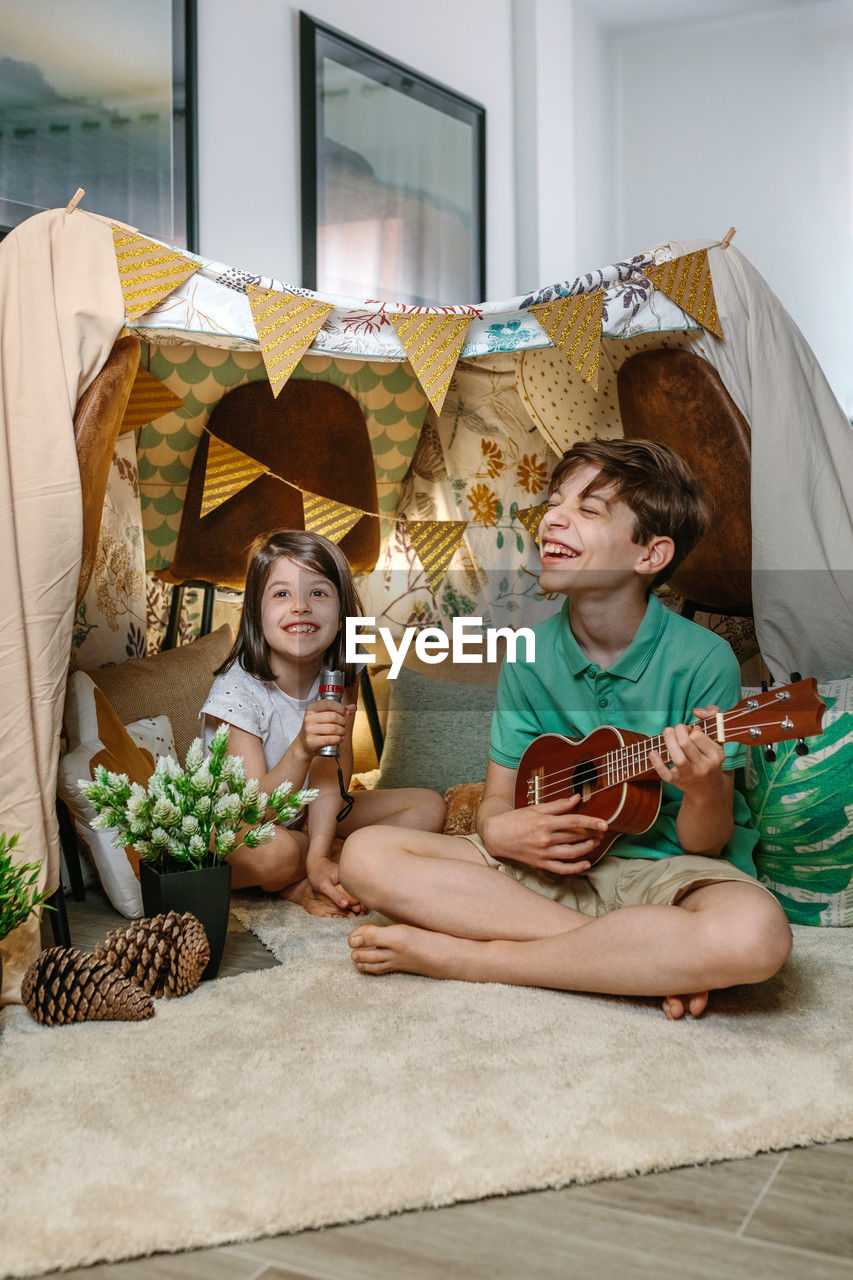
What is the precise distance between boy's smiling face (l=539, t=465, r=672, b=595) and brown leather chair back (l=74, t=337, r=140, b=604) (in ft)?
2.05

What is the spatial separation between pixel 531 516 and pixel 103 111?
47.2 inches

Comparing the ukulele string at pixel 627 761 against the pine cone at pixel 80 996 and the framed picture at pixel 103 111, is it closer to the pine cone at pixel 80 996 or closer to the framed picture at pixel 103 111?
the pine cone at pixel 80 996

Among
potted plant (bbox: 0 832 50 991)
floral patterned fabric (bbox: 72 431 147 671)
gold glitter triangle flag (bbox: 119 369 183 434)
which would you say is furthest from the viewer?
floral patterned fabric (bbox: 72 431 147 671)

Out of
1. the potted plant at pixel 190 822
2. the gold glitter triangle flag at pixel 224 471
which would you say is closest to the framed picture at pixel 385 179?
the gold glitter triangle flag at pixel 224 471

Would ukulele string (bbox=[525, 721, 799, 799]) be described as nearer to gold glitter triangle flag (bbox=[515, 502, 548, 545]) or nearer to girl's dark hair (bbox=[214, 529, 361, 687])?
girl's dark hair (bbox=[214, 529, 361, 687])

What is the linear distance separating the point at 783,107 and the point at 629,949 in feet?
10.4

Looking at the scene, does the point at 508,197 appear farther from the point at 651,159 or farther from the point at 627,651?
the point at 627,651

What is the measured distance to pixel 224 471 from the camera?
2.13 m

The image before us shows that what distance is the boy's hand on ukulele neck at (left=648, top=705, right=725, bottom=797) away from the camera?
120 centimetres

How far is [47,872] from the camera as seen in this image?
4.61ft

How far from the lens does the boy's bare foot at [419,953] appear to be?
4.38 feet

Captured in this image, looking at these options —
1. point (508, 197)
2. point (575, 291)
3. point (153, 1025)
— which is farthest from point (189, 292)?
point (508, 197)

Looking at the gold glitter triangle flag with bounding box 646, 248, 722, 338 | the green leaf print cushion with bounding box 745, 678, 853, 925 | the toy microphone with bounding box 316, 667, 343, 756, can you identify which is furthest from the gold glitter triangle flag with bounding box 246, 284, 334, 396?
the green leaf print cushion with bounding box 745, 678, 853, 925

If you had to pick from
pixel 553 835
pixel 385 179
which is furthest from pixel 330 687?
pixel 385 179
